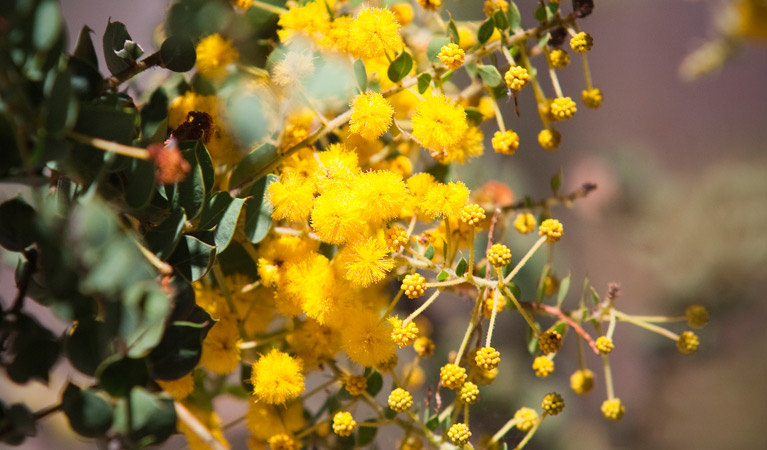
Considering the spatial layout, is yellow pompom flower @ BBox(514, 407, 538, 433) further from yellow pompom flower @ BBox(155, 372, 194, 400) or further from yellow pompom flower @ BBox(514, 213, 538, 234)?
yellow pompom flower @ BBox(155, 372, 194, 400)

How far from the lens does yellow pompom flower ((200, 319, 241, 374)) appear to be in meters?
0.59

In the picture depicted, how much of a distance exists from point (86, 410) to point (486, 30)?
466 millimetres

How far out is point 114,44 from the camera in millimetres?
565

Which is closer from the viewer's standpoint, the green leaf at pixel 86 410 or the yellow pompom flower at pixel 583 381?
the green leaf at pixel 86 410

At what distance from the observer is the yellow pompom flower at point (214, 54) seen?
0.66 metres

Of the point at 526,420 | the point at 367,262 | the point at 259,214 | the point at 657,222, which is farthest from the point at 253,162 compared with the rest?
the point at 657,222

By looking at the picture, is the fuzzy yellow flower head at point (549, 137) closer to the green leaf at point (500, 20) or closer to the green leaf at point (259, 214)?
the green leaf at point (500, 20)

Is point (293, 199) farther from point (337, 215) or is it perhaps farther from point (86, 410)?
point (86, 410)

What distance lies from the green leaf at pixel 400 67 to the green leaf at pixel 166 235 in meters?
0.23

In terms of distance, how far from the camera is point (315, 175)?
1.81 feet

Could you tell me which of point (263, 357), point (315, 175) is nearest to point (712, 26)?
point (315, 175)

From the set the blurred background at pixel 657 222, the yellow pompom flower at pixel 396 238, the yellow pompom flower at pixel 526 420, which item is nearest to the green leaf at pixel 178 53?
the yellow pompom flower at pixel 396 238

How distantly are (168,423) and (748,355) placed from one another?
897 mm

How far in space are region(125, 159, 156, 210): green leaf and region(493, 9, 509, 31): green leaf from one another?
1.10ft
